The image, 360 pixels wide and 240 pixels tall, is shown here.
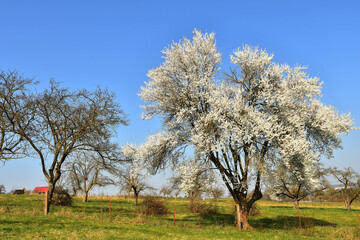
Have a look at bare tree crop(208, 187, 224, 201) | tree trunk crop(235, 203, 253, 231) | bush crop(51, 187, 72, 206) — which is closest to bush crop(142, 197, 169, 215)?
bare tree crop(208, 187, 224, 201)

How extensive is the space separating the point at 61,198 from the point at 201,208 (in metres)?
14.8

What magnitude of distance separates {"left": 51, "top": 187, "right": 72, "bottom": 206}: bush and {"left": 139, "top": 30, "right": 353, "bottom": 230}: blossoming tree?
12429 mm

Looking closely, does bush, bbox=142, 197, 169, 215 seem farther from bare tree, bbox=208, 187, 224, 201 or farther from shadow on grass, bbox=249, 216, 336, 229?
shadow on grass, bbox=249, 216, 336, 229

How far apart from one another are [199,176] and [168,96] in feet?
20.3

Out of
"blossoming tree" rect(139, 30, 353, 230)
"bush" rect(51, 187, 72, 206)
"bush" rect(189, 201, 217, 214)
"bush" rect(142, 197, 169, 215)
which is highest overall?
"blossoming tree" rect(139, 30, 353, 230)

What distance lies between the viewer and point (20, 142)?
23.9m

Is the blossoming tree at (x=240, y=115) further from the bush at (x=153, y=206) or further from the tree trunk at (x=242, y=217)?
the bush at (x=153, y=206)

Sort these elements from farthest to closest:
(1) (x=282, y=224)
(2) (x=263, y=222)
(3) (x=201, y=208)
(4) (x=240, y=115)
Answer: (3) (x=201, y=208) < (2) (x=263, y=222) < (1) (x=282, y=224) < (4) (x=240, y=115)

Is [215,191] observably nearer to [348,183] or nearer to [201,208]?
[201,208]

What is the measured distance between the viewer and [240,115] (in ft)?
60.9

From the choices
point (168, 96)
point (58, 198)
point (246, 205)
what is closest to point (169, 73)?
point (168, 96)

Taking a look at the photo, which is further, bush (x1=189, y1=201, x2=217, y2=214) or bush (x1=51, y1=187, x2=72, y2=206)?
bush (x1=189, y1=201, x2=217, y2=214)

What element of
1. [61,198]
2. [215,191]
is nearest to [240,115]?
[215,191]

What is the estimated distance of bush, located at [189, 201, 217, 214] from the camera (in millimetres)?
31172
